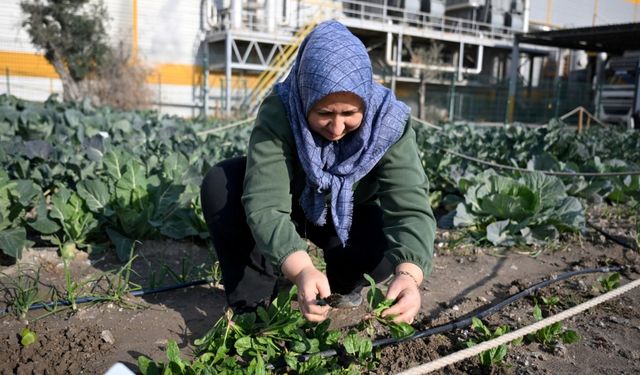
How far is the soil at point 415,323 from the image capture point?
68.5 inches

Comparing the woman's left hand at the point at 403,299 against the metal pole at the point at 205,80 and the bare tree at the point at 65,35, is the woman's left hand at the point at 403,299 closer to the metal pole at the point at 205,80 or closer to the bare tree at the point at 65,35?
the bare tree at the point at 65,35

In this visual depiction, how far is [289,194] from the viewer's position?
5.49 feet

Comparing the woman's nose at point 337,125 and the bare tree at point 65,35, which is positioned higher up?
the bare tree at point 65,35

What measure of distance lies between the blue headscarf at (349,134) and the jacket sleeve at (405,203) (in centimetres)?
6

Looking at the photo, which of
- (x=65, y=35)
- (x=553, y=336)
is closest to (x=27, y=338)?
(x=553, y=336)

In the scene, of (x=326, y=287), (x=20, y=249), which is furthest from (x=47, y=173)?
(x=326, y=287)

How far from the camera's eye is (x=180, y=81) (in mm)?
20891

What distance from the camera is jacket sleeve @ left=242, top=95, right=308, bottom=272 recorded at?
153 cm

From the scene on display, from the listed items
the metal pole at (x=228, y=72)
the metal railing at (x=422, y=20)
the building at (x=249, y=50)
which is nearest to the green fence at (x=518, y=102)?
the building at (x=249, y=50)

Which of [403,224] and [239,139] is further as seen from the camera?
[239,139]

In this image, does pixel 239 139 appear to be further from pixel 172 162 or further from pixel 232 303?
pixel 232 303

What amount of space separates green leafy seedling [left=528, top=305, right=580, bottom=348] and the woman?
0.58 metres

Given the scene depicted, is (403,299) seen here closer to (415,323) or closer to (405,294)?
(405,294)

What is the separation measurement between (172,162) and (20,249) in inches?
39.9
